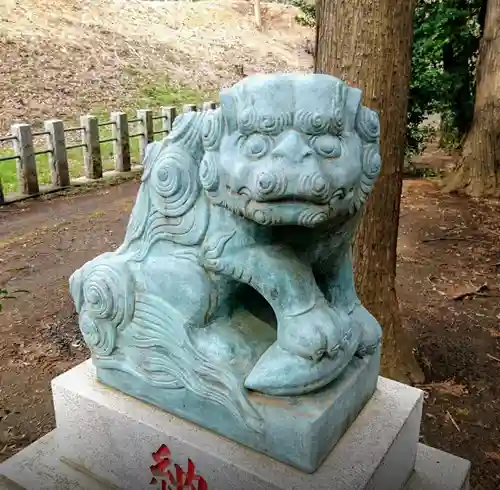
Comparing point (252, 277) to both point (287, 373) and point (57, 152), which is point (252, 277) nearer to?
point (287, 373)

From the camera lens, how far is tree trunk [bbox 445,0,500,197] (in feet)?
21.7

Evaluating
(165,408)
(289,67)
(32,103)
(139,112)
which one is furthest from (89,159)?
(289,67)

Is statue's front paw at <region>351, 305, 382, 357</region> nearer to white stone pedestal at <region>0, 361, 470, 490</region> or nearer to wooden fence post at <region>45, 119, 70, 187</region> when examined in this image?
white stone pedestal at <region>0, 361, 470, 490</region>

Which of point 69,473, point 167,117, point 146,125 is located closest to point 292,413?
point 69,473

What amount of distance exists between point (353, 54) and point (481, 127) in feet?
15.2

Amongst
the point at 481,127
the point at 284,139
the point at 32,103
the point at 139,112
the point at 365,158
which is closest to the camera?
the point at 284,139

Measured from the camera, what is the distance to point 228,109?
5.36ft

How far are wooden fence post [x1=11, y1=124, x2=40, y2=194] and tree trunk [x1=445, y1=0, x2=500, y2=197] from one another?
5.02m

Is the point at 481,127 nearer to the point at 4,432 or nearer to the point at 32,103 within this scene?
the point at 4,432

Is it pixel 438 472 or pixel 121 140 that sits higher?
pixel 121 140

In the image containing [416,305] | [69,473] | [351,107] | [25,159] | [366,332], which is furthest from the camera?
[25,159]

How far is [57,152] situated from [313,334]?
6.37 m

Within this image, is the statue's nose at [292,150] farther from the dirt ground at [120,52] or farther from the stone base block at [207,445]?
the dirt ground at [120,52]

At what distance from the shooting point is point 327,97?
155 centimetres
